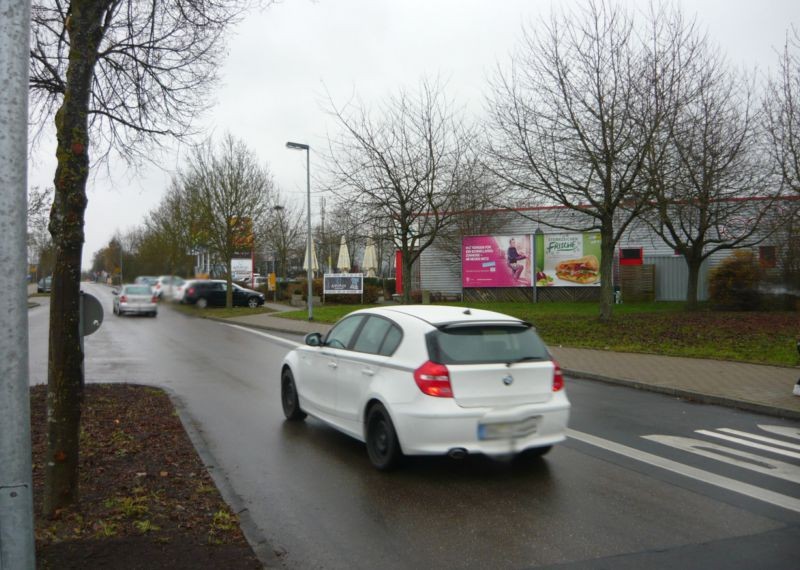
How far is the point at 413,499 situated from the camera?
5.32 metres

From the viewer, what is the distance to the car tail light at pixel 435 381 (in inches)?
221

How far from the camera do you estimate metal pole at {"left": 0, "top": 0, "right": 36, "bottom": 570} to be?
2.91 meters

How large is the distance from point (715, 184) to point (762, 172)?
6.15 feet

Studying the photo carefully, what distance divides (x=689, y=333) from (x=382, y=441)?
13228 millimetres

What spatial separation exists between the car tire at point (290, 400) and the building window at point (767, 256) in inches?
829

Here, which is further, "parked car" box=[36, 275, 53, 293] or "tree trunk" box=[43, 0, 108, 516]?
"parked car" box=[36, 275, 53, 293]

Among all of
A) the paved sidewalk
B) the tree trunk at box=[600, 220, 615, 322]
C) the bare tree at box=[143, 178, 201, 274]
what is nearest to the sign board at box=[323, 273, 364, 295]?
the tree trunk at box=[600, 220, 615, 322]

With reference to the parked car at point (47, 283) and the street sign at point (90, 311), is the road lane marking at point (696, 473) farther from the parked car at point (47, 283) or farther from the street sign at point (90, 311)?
the street sign at point (90, 311)

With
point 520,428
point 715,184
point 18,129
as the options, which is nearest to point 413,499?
point 520,428

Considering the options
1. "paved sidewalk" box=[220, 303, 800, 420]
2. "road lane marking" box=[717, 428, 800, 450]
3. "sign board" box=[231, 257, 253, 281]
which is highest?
"sign board" box=[231, 257, 253, 281]

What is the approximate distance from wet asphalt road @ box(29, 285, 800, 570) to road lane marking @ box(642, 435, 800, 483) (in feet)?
0.07

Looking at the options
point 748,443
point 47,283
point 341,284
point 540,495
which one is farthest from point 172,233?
point 341,284

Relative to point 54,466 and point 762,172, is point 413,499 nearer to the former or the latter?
point 54,466

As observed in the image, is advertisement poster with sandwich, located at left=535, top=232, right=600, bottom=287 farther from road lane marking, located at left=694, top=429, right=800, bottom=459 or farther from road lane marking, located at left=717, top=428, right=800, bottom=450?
road lane marking, located at left=694, top=429, right=800, bottom=459
